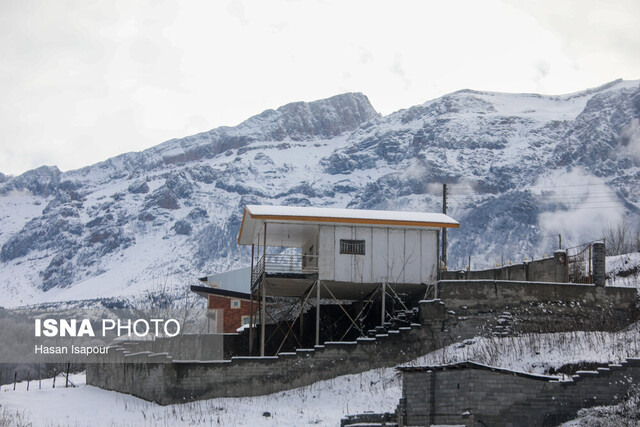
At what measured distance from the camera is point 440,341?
125 feet

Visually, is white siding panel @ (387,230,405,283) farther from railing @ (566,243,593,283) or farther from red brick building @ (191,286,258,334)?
red brick building @ (191,286,258,334)

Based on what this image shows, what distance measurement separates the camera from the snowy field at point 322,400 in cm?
3250

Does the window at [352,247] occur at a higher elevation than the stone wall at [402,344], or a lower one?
higher

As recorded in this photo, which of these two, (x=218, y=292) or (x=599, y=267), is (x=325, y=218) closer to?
(x=599, y=267)

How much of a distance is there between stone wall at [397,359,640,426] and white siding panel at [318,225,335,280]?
1415cm

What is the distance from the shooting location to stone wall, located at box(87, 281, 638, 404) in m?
35.7

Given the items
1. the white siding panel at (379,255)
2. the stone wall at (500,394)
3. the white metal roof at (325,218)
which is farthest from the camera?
the white siding panel at (379,255)

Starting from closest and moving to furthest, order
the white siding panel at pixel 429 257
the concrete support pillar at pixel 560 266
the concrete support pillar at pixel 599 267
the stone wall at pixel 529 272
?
the concrete support pillar at pixel 599 267 → the white siding panel at pixel 429 257 → the concrete support pillar at pixel 560 266 → the stone wall at pixel 529 272

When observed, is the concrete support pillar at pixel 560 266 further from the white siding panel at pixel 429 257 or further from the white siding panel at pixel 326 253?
the white siding panel at pixel 326 253

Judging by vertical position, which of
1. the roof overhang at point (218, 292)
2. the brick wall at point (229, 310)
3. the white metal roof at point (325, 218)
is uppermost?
the white metal roof at point (325, 218)

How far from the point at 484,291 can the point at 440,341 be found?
114 inches

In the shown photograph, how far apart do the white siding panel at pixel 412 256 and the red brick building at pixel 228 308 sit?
1804 centimetres

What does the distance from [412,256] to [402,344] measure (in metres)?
5.82

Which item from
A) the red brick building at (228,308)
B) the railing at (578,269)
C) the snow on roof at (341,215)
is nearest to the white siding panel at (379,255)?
the snow on roof at (341,215)
